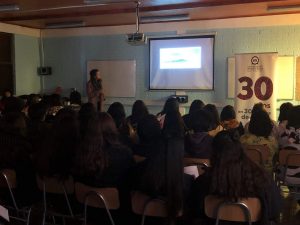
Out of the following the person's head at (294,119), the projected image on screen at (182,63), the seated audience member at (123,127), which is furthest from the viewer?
the projected image on screen at (182,63)

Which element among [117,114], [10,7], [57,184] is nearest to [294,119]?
[117,114]

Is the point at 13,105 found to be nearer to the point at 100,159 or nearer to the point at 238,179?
the point at 100,159

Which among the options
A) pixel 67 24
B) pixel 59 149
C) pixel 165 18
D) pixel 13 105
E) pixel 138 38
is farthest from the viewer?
pixel 67 24

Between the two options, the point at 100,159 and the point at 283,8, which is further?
the point at 283,8

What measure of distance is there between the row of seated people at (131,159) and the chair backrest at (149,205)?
0.05 metres

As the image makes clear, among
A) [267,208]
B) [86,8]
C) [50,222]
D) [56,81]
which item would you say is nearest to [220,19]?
[86,8]

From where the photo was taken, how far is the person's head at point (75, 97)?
842 cm

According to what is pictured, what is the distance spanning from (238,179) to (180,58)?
231 inches

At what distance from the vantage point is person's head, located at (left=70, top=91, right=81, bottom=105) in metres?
8.42

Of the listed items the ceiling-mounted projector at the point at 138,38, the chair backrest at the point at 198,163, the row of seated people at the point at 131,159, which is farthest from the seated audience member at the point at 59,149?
the ceiling-mounted projector at the point at 138,38

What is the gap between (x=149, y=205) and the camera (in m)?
2.55

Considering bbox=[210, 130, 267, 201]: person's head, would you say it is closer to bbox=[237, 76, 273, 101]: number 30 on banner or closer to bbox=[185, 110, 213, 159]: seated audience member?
bbox=[185, 110, 213, 159]: seated audience member

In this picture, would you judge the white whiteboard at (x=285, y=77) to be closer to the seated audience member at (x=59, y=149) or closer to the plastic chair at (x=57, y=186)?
the seated audience member at (x=59, y=149)

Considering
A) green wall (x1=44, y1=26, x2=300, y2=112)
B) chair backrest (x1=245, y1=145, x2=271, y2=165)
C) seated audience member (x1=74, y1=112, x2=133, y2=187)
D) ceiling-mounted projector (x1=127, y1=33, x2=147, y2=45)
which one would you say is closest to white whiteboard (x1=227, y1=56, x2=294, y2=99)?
green wall (x1=44, y1=26, x2=300, y2=112)
